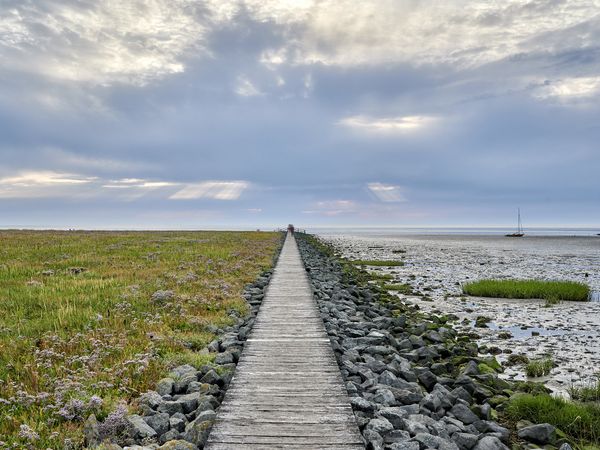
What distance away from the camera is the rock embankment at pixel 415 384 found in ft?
20.7

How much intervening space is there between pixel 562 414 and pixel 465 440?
254 centimetres

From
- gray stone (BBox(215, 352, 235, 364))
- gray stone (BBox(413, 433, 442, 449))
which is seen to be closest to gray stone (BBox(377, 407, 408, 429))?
gray stone (BBox(413, 433, 442, 449))

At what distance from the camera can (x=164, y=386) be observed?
7480 mm

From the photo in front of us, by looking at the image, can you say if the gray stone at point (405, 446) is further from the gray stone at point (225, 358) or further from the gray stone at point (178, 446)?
the gray stone at point (225, 358)

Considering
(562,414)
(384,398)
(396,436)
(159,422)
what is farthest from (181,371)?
(562,414)

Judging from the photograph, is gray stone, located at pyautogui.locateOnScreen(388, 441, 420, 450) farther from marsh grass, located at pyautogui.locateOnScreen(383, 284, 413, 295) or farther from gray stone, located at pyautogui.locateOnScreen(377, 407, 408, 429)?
marsh grass, located at pyautogui.locateOnScreen(383, 284, 413, 295)

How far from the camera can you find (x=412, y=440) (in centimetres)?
591

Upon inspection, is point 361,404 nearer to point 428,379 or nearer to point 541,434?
point 541,434

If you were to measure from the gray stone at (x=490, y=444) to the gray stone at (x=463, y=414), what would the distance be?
39.6 inches

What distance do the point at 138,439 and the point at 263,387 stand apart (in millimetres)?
2093

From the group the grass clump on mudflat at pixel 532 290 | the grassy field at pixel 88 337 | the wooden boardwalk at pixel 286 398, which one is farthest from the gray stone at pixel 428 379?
the grass clump on mudflat at pixel 532 290

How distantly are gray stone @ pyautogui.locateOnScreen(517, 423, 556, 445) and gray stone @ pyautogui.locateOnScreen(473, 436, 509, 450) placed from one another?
0.90 meters

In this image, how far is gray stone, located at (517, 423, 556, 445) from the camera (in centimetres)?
692

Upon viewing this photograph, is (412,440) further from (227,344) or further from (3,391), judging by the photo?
(3,391)
